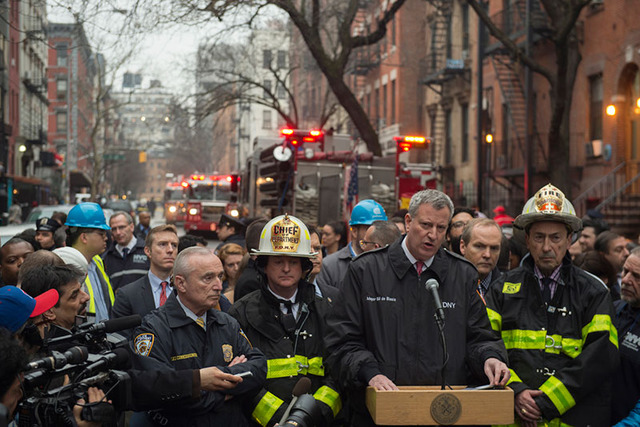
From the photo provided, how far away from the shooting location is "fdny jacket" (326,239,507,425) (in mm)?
4547

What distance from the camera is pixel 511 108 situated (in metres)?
27.4

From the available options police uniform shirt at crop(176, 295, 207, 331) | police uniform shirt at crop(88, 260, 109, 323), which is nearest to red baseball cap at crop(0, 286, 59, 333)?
police uniform shirt at crop(176, 295, 207, 331)

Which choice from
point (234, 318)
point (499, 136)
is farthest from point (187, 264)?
point (499, 136)

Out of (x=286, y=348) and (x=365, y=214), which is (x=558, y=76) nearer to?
(x=365, y=214)

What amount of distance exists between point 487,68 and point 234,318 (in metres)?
26.7

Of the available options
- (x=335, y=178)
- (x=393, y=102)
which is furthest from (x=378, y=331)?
(x=393, y=102)

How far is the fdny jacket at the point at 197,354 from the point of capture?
4539mm

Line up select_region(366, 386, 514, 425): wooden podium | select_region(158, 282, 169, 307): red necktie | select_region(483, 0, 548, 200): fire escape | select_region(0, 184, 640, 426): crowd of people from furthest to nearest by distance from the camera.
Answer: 1. select_region(483, 0, 548, 200): fire escape
2. select_region(158, 282, 169, 307): red necktie
3. select_region(0, 184, 640, 426): crowd of people
4. select_region(366, 386, 514, 425): wooden podium

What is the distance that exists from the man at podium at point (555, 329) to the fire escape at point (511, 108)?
2051cm

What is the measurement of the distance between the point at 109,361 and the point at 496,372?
2.00m

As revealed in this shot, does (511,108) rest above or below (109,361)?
above

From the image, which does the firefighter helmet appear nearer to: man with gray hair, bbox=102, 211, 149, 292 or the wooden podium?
the wooden podium

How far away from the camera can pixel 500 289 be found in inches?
200

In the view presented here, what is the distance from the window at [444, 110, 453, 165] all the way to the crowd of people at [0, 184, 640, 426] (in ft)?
97.4
